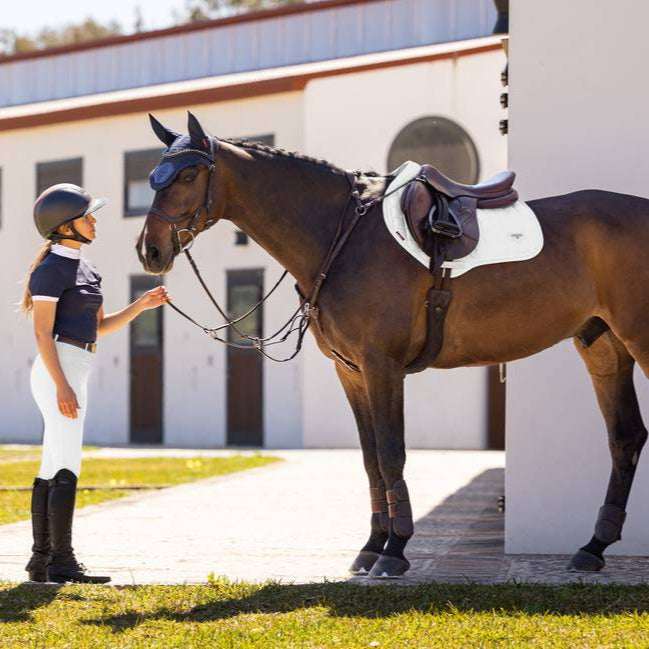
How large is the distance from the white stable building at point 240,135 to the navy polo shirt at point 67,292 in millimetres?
14375

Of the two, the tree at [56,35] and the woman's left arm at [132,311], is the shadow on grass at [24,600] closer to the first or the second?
the woman's left arm at [132,311]

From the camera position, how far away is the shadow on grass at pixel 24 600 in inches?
200

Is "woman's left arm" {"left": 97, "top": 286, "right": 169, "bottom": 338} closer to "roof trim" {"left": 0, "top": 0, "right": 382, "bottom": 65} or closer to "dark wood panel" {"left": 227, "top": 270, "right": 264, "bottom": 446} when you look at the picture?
"dark wood panel" {"left": 227, "top": 270, "right": 264, "bottom": 446}

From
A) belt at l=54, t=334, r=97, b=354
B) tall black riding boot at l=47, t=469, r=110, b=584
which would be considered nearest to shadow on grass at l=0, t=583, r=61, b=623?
tall black riding boot at l=47, t=469, r=110, b=584

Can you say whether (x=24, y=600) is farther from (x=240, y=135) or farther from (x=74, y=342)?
(x=240, y=135)

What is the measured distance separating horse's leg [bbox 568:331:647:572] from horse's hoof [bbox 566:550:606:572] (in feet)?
0.59

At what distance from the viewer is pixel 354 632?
4625 mm

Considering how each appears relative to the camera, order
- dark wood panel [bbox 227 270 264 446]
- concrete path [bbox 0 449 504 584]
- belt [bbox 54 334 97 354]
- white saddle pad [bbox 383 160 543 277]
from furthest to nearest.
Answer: dark wood panel [bbox 227 270 264 446]
concrete path [bbox 0 449 504 584]
belt [bbox 54 334 97 354]
white saddle pad [bbox 383 160 543 277]

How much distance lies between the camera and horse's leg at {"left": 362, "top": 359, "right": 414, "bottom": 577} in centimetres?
571

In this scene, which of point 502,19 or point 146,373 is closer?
point 502,19

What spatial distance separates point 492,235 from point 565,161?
127 centimetres

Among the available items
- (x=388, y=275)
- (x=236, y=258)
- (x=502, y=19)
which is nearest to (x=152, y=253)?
(x=388, y=275)

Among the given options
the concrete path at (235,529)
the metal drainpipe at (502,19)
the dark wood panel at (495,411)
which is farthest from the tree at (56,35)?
the metal drainpipe at (502,19)

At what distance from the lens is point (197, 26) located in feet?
87.7
